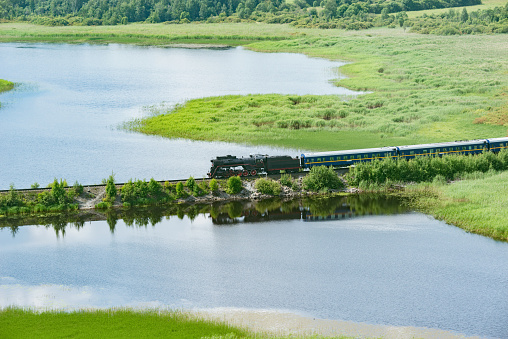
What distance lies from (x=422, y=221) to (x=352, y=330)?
21.7 m

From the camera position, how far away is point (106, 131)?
9038 centimetres

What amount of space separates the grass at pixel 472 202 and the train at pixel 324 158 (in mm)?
5326

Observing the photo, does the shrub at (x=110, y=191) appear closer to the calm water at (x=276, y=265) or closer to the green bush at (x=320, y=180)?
the calm water at (x=276, y=265)

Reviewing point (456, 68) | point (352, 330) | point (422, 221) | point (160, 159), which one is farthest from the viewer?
point (456, 68)

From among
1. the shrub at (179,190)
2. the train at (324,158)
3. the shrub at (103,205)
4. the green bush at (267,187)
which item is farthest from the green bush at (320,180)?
the shrub at (103,205)

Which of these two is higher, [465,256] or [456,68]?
[456,68]

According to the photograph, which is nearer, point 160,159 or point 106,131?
point 160,159

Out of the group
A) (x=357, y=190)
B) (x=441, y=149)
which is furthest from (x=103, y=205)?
(x=441, y=149)

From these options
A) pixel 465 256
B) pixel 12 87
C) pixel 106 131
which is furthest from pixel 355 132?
pixel 12 87

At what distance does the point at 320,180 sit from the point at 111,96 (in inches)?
2484

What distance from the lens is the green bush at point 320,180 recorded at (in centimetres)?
6494

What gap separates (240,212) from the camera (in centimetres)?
6000

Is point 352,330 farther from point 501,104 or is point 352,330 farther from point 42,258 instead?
point 501,104

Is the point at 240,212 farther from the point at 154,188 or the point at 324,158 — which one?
the point at 324,158
